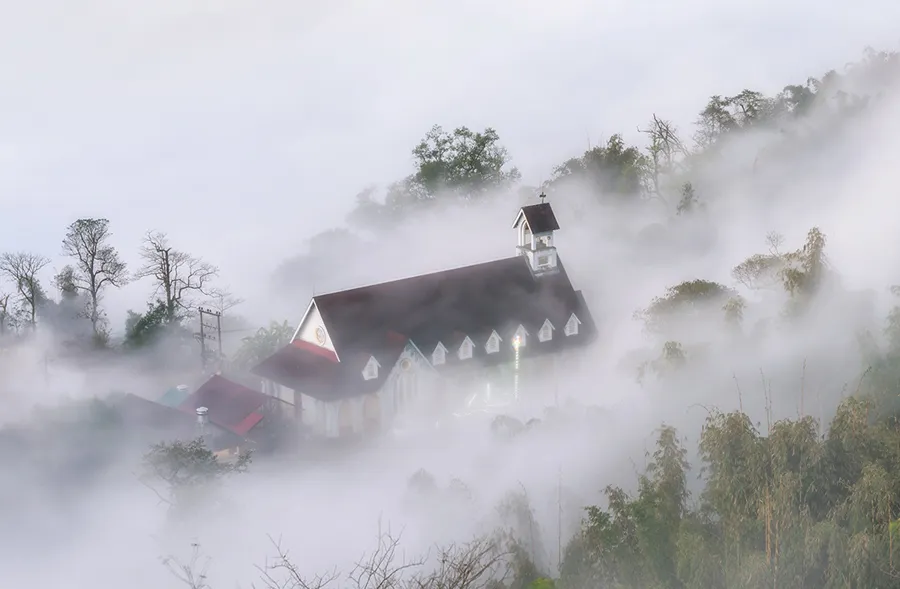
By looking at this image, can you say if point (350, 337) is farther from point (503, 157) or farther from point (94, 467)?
point (503, 157)

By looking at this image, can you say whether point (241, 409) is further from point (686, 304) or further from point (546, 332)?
point (686, 304)

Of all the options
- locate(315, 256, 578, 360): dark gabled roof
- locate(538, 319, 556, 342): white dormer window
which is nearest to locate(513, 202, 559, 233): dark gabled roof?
locate(315, 256, 578, 360): dark gabled roof

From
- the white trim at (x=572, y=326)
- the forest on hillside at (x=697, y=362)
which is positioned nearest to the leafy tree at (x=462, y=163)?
the forest on hillside at (x=697, y=362)

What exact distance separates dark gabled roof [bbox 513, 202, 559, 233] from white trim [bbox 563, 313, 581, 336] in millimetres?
2932

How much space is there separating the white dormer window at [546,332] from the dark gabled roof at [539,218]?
Result: 3.07m

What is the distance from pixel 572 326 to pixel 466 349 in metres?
3.90

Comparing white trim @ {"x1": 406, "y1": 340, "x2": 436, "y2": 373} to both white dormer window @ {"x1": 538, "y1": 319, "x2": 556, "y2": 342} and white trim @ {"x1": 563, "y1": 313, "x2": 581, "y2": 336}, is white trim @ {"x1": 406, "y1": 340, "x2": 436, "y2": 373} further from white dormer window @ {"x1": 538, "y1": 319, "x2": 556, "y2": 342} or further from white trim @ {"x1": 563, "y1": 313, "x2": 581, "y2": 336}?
white trim @ {"x1": 563, "y1": 313, "x2": 581, "y2": 336}

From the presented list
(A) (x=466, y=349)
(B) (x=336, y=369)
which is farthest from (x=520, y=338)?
(B) (x=336, y=369)

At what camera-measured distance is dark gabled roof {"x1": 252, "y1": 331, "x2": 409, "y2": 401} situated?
100 feet

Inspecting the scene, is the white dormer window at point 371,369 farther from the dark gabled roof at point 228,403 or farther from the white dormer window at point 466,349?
the dark gabled roof at point 228,403

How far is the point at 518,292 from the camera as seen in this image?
34.0 meters

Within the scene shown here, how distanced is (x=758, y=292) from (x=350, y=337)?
1382 cm

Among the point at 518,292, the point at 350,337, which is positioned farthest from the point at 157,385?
the point at 518,292

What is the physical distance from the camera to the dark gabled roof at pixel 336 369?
30.5 m
